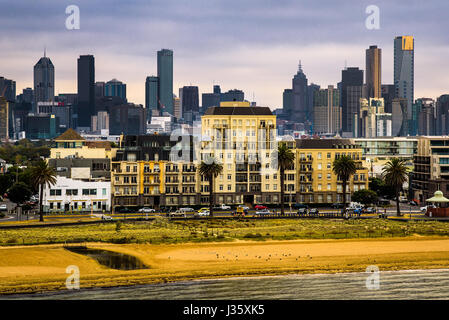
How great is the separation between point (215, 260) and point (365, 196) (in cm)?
6975

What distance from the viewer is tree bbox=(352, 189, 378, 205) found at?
156 metres

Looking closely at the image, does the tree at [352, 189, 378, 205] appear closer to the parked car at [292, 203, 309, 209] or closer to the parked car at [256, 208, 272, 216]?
the parked car at [292, 203, 309, 209]

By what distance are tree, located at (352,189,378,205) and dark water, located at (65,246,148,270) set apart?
7261 centimetres

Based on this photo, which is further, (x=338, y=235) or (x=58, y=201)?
(x=58, y=201)

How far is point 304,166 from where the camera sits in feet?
538

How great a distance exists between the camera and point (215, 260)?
9419 centimetres

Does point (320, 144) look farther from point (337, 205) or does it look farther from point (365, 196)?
point (365, 196)

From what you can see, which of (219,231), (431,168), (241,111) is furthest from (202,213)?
(431,168)

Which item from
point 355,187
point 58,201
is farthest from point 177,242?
Answer: point 355,187

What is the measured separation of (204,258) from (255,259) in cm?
685

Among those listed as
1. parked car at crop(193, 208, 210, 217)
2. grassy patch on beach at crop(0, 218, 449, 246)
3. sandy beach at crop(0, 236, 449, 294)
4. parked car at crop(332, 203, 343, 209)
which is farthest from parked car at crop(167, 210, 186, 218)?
parked car at crop(332, 203, 343, 209)

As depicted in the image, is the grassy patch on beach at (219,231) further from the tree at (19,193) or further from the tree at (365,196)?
the tree at (19,193)
